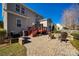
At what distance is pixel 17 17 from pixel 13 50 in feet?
7.31

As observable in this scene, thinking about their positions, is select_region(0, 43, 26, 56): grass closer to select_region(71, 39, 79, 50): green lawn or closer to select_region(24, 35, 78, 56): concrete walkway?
select_region(24, 35, 78, 56): concrete walkway

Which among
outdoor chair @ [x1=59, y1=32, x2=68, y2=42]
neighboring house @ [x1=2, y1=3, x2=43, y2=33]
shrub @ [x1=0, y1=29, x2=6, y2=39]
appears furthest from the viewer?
neighboring house @ [x1=2, y1=3, x2=43, y2=33]

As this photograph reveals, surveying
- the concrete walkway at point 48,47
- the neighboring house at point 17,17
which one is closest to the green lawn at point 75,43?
the concrete walkway at point 48,47

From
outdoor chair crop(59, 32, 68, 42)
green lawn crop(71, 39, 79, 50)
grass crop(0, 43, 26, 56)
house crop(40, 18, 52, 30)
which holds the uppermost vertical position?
house crop(40, 18, 52, 30)

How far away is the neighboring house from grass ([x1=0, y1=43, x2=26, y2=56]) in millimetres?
1117

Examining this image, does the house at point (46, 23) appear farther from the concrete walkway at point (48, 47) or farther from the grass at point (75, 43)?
the grass at point (75, 43)

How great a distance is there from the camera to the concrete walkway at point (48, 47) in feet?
27.1

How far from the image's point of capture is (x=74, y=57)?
8.00 metres

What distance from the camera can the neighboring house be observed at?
9062 mm

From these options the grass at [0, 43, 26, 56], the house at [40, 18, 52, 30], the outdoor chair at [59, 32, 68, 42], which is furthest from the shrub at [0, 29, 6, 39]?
the outdoor chair at [59, 32, 68, 42]

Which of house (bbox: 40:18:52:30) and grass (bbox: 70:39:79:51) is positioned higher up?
house (bbox: 40:18:52:30)

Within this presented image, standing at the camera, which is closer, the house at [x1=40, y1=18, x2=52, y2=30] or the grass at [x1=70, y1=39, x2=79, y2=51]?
the grass at [x1=70, y1=39, x2=79, y2=51]

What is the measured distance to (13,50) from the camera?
8.19m

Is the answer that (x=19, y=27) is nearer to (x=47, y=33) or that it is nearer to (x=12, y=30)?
(x=12, y=30)
